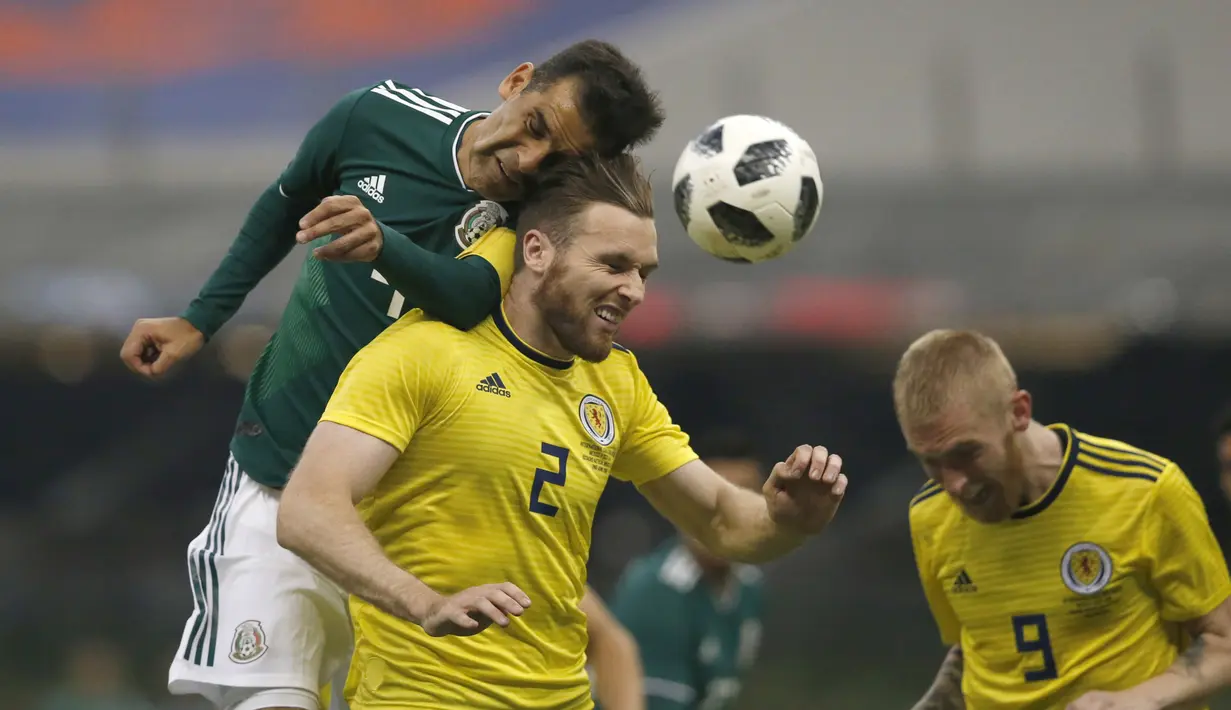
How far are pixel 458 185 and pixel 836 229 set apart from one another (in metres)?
13.1

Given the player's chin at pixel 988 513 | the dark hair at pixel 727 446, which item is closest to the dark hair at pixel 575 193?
the player's chin at pixel 988 513

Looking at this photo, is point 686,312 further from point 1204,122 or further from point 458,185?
point 458,185

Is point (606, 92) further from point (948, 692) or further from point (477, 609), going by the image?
point (948, 692)

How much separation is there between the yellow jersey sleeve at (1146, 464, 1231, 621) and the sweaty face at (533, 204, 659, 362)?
185cm

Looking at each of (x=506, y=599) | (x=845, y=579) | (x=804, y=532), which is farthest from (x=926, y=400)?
(x=845, y=579)

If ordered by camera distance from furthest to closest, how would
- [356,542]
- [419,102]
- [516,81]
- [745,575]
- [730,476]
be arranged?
[745,575] → [730,476] → [419,102] → [516,81] → [356,542]

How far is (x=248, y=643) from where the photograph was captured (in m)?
4.64

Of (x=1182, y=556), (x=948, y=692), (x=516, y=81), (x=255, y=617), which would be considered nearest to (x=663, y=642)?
(x=948, y=692)

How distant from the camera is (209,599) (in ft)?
15.6

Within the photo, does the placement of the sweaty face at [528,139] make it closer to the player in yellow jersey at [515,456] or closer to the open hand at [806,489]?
the player in yellow jersey at [515,456]

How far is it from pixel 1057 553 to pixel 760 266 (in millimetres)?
11969

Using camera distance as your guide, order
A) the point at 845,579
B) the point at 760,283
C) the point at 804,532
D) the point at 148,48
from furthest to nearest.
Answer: the point at 148,48 < the point at 760,283 < the point at 845,579 < the point at 804,532

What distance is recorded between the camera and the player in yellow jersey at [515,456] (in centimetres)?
415

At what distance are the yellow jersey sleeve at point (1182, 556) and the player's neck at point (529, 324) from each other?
1977 mm
